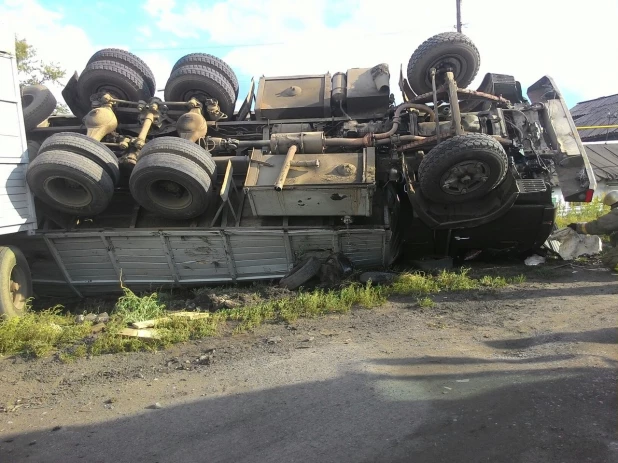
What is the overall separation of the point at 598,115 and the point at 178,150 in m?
21.8

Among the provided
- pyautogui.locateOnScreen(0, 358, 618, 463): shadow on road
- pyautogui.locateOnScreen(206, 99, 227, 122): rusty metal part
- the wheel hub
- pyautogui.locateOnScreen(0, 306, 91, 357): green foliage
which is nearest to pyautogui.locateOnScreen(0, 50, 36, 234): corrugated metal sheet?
pyautogui.locateOnScreen(0, 306, 91, 357): green foliage

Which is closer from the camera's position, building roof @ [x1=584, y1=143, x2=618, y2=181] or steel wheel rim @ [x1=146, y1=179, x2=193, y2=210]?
steel wheel rim @ [x1=146, y1=179, x2=193, y2=210]

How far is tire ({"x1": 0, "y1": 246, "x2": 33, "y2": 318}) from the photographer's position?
5.20 meters

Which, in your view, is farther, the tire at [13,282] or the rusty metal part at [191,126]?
the rusty metal part at [191,126]

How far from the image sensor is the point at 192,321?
15.8ft

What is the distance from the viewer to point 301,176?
5.52m

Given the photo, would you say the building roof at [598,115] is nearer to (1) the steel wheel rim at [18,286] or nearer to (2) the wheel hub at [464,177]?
(2) the wheel hub at [464,177]

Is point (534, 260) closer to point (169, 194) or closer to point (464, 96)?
point (464, 96)

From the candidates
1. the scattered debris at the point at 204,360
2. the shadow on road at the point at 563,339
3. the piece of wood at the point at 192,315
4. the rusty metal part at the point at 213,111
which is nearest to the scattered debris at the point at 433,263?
the shadow on road at the point at 563,339

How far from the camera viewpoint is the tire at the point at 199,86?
22.2ft

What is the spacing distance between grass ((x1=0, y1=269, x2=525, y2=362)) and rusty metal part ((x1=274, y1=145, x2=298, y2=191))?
4.04 feet

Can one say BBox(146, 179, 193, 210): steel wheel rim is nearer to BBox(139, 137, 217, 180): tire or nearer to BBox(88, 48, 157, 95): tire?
BBox(139, 137, 217, 180): tire

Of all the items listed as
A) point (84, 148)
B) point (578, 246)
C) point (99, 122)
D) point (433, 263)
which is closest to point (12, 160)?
point (84, 148)

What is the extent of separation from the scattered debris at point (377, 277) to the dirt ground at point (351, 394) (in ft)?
2.99
